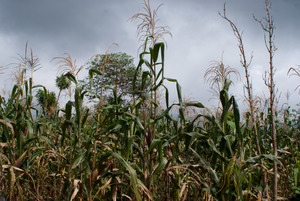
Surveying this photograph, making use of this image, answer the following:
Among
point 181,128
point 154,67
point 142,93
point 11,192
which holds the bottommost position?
point 11,192

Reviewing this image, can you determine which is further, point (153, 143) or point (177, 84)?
point (177, 84)

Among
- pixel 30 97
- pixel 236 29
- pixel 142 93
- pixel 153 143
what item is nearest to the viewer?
pixel 153 143

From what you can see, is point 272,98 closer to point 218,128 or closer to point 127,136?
point 218,128

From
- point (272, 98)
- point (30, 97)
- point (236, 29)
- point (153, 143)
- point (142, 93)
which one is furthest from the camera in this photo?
point (30, 97)

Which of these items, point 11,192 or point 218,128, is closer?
point 218,128

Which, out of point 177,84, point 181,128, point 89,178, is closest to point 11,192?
point 89,178

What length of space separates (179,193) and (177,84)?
99cm

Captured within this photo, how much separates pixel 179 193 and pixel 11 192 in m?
1.67

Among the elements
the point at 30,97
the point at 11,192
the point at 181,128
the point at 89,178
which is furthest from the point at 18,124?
the point at 181,128

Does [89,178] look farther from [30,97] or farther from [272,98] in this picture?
[272,98]

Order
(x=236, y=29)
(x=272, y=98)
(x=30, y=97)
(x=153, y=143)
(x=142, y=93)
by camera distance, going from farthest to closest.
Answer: (x=30, y=97), (x=236, y=29), (x=272, y=98), (x=142, y=93), (x=153, y=143)

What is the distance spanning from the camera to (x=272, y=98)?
229cm

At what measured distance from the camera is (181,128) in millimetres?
2203

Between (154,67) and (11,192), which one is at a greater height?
(154,67)
